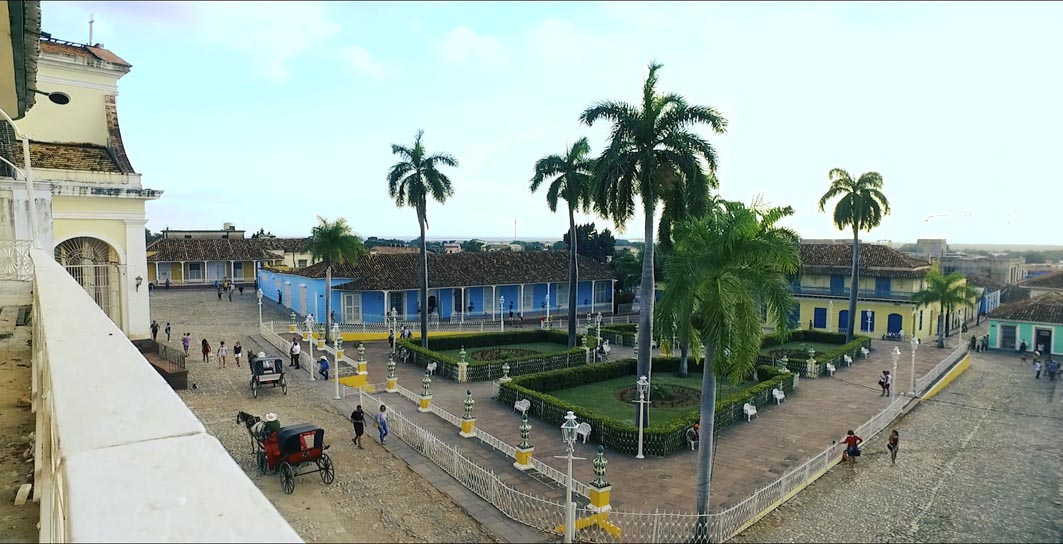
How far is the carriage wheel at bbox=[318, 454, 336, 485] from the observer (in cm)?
1228

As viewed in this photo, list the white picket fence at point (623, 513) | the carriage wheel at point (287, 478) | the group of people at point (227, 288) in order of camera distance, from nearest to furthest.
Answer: the white picket fence at point (623, 513) → the carriage wheel at point (287, 478) → the group of people at point (227, 288)

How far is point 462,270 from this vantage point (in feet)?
131

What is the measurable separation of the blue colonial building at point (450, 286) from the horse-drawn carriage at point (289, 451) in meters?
19.4

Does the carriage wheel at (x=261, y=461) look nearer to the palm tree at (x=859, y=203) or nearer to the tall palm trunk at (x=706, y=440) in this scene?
the tall palm trunk at (x=706, y=440)

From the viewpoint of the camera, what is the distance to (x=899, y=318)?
38750mm

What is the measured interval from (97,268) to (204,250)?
3079 cm

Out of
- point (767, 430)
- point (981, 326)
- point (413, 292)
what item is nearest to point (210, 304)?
point (413, 292)

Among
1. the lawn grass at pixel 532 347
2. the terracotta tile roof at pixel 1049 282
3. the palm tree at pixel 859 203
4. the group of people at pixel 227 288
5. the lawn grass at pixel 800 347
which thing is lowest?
the lawn grass at pixel 800 347

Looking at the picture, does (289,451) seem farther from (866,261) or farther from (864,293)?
(866,261)

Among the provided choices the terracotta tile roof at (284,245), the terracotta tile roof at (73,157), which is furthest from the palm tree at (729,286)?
the terracotta tile roof at (284,245)

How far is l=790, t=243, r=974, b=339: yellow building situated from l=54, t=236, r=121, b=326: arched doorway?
35.2m

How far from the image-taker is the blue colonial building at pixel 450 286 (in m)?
35.0

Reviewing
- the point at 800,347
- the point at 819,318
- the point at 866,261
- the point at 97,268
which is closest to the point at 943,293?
the point at 866,261

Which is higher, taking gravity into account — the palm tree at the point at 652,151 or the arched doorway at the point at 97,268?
the palm tree at the point at 652,151
